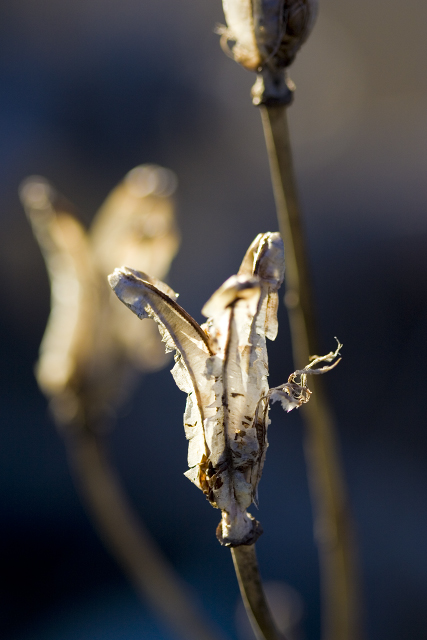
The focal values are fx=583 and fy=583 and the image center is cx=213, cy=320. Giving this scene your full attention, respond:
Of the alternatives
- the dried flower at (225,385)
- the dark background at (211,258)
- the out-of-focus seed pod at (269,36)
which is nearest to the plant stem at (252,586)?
the dried flower at (225,385)

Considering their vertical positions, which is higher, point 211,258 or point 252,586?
point 211,258

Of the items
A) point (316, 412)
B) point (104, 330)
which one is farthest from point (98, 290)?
point (316, 412)

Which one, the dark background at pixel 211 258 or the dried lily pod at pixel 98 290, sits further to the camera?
the dark background at pixel 211 258

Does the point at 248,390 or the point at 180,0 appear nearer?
the point at 248,390

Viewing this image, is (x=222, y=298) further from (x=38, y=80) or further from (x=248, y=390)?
(x=38, y=80)

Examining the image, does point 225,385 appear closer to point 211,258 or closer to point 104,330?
point 104,330

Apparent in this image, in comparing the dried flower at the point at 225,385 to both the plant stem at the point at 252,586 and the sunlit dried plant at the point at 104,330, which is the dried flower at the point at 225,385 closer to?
the plant stem at the point at 252,586

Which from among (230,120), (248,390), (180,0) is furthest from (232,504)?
(180,0)
